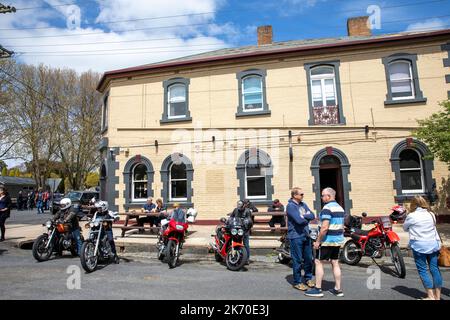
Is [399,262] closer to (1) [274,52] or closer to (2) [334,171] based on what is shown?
(2) [334,171]

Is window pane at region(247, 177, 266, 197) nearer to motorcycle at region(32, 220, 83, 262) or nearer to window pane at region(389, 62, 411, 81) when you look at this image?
window pane at region(389, 62, 411, 81)

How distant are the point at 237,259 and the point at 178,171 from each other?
7.51 meters

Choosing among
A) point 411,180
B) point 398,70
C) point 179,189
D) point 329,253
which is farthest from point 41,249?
point 398,70

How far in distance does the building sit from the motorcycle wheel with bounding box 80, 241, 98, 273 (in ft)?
21.5

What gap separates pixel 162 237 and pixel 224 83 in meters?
8.36

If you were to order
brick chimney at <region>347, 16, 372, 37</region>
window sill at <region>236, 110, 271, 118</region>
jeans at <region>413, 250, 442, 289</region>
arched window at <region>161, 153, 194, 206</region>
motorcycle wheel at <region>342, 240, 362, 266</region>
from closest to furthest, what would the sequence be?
jeans at <region>413, 250, 442, 289</region>, motorcycle wheel at <region>342, 240, 362, 266</region>, window sill at <region>236, 110, 271, 118</region>, arched window at <region>161, 153, 194, 206</region>, brick chimney at <region>347, 16, 372, 37</region>

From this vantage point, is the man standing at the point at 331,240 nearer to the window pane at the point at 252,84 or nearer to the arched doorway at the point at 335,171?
the arched doorway at the point at 335,171

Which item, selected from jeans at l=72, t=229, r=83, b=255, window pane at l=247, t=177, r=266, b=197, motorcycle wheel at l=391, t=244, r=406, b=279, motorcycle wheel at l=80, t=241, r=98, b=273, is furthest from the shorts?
window pane at l=247, t=177, r=266, b=197

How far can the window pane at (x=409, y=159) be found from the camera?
1211 cm

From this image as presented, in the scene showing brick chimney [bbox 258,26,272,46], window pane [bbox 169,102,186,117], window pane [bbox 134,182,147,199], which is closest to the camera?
window pane [bbox 134,182,147,199]

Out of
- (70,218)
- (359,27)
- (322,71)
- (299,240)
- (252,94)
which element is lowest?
(299,240)

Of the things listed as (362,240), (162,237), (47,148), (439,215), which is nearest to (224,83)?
(162,237)

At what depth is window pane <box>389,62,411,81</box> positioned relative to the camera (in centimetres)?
1252

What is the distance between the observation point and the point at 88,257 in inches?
251
